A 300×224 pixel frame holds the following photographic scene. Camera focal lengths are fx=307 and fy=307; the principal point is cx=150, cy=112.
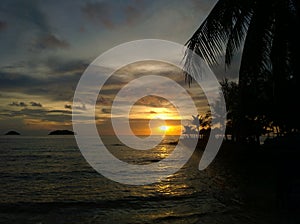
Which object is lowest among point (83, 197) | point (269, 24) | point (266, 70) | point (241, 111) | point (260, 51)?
point (83, 197)

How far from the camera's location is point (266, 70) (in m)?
7.39

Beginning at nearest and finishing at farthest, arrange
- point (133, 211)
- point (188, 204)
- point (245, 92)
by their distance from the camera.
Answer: point (245, 92), point (133, 211), point (188, 204)

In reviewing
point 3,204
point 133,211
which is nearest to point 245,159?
point 133,211

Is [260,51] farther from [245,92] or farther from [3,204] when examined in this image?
[3,204]

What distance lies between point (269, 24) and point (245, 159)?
23263mm

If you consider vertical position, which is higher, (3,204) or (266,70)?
(266,70)

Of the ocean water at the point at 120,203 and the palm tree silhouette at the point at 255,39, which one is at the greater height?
the palm tree silhouette at the point at 255,39

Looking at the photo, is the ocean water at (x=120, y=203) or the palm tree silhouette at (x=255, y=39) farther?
the ocean water at (x=120, y=203)

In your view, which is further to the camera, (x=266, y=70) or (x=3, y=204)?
(x=3, y=204)

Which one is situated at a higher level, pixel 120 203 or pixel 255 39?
pixel 255 39

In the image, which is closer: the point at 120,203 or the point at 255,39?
the point at 255,39

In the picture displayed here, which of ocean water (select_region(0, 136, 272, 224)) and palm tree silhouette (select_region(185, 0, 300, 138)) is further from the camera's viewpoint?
ocean water (select_region(0, 136, 272, 224))

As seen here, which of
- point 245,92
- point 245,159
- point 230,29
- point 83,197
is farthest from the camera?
point 245,159

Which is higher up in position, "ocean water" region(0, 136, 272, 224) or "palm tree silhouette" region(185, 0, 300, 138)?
"palm tree silhouette" region(185, 0, 300, 138)
